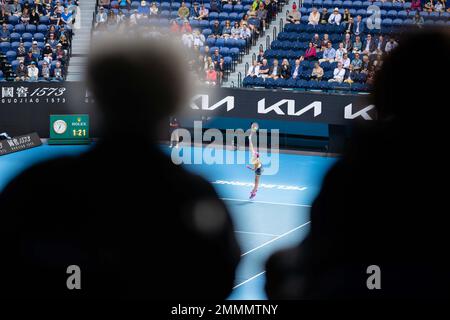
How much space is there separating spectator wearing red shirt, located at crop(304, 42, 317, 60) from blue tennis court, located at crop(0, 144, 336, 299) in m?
3.53

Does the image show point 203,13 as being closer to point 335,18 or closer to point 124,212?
point 335,18

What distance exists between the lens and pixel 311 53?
96.3 feet

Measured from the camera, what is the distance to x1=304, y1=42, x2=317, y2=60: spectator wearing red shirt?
29.3 metres

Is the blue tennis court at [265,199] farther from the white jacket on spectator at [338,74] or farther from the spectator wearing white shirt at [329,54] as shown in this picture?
the spectator wearing white shirt at [329,54]

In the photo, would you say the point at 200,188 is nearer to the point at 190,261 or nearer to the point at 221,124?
the point at 190,261

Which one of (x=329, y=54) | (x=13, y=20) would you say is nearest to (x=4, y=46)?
(x=13, y=20)

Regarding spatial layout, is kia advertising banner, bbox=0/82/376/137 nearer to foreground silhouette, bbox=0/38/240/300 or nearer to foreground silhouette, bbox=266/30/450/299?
foreground silhouette, bbox=266/30/450/299

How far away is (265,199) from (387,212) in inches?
780

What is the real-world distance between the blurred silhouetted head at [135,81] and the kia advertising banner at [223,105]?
24543 mm

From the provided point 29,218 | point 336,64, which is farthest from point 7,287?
point 336,64

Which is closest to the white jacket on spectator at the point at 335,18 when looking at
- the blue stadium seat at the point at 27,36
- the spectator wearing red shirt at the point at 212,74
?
the spectator wearing red shirt at the point at 212,74

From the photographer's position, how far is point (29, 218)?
2502 millimetres

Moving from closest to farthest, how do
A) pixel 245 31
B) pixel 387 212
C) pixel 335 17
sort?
pixel 387 212 < pixel 335 17 < pixel 245 31
